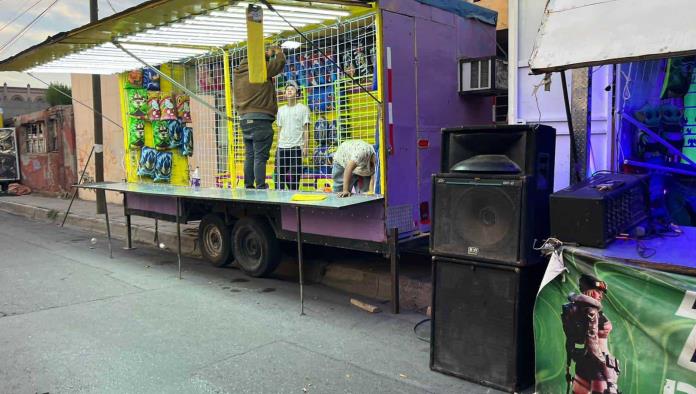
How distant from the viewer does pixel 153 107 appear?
9.91 meters

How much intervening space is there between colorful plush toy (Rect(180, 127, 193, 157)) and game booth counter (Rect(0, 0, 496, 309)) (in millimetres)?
19

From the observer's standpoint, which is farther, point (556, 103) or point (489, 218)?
point (556, 103)

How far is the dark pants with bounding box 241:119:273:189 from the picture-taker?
24.6ft

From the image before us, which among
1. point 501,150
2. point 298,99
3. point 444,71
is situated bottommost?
point 501,150

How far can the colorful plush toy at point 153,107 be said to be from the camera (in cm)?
988

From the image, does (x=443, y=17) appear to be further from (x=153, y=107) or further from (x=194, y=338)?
(x=153, y=107)

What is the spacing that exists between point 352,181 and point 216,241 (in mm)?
2812

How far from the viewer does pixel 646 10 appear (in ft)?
10.4

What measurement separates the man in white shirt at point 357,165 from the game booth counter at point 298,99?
5.6 inches

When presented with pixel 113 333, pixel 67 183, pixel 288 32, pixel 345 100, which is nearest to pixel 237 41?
pixel 288 32

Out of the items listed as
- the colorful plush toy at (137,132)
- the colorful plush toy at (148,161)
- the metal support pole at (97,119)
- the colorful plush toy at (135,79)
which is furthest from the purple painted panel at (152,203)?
the metal support pole at (97,119)

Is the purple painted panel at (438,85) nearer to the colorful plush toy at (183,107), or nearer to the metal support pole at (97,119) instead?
the colorful plush toy at (183,107)

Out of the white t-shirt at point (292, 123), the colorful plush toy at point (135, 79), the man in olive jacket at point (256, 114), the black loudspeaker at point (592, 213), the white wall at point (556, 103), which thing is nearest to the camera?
the black loudspeaker at point (592, 213)

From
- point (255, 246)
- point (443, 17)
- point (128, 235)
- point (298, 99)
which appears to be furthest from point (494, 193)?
point (128, 235)
